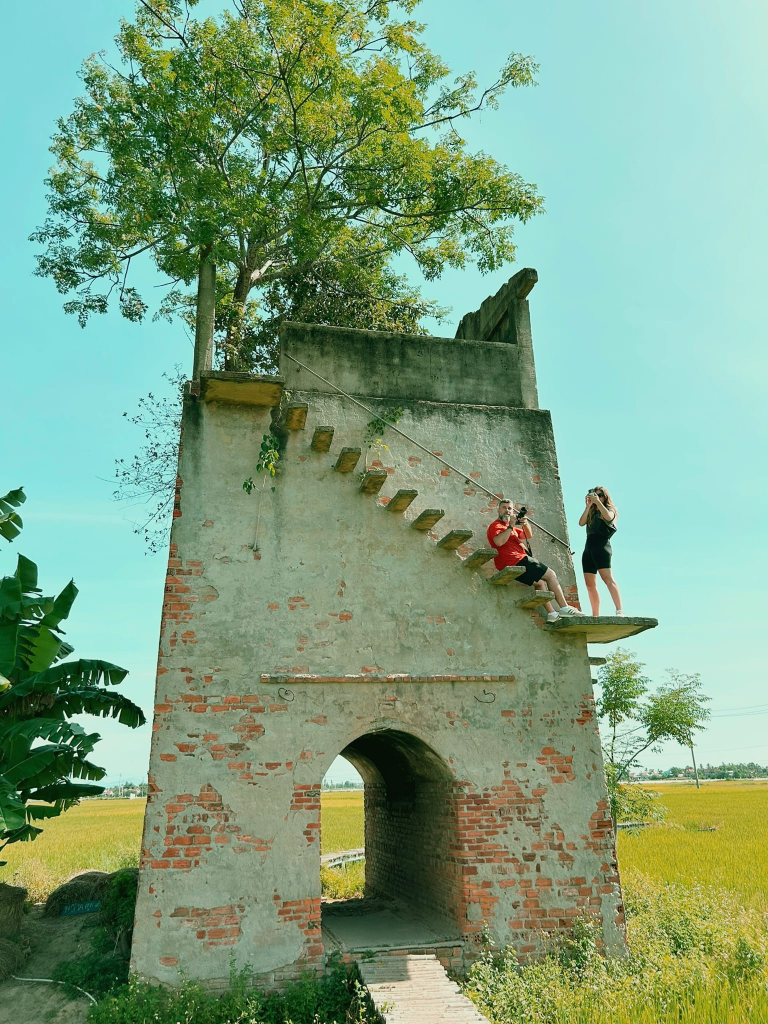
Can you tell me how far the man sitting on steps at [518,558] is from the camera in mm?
8742

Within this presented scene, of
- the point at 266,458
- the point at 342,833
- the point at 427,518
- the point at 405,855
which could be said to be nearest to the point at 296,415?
the point at 266,458

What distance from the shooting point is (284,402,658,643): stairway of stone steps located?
8344 millimetres

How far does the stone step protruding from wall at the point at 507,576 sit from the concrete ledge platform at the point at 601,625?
737mm

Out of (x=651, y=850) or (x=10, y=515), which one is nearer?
(x=10, y=515)

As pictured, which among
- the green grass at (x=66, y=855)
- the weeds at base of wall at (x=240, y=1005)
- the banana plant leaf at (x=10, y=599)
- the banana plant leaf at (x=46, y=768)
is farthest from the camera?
the green grass at (x=66, y=855)

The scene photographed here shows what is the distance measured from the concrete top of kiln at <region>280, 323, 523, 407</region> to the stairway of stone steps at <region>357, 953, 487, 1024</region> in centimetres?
670

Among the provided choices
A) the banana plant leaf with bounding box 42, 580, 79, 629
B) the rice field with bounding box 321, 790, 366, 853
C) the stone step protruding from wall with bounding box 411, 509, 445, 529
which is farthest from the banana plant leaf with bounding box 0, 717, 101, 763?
the rice field with bounding box 321, 790, 366, 853

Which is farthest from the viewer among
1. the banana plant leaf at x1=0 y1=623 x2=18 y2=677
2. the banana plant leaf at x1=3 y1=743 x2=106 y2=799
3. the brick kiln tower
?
the banana plant leaf at x1=0 y1=623 x2=18 y2=677

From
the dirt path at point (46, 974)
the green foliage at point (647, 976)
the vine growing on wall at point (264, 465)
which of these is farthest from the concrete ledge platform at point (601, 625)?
the dirt path at point (46, 974)

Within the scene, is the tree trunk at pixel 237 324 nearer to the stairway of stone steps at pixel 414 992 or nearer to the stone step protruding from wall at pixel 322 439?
the stone step protruding from wall at pixel 322 439

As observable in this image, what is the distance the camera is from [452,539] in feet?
27.9

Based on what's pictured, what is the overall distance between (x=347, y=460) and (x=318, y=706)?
292 centimetres

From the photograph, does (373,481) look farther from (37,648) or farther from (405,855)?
(405,855)

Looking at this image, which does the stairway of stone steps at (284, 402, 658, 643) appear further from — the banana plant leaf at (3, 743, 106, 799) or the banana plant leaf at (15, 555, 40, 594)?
the banana plant leaf at (3, 743, 106, 799)
